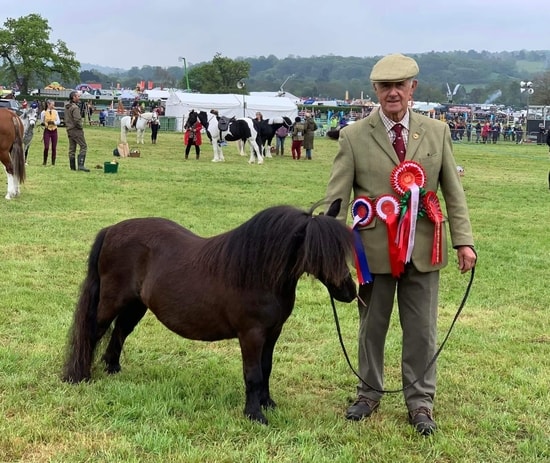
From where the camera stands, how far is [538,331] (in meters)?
5.79

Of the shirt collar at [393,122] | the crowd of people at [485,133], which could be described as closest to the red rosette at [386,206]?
the shirt collar at [393,122]

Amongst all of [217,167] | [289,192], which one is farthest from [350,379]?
[217,167]

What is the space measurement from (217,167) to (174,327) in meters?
16.4

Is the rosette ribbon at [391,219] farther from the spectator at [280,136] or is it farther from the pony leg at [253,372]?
the spectator at [280,136]

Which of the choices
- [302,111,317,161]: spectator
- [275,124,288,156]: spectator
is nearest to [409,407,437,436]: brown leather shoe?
[302,111,317,161]: spectator

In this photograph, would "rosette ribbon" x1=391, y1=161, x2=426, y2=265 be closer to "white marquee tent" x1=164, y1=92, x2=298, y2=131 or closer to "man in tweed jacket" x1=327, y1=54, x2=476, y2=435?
"man in tweed jacket" x1=327, y1=54, x2=476, y2=435

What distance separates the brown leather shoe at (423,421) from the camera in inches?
147

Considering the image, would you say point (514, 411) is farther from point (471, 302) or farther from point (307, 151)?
point (307, 151)

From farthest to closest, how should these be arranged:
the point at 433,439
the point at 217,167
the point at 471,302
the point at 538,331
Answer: the point at 217,167
the point at 471,302
the point at 538,331
the point at 433,439

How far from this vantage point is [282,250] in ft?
11.1

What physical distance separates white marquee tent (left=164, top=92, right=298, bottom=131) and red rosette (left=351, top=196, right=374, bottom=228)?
37.7m

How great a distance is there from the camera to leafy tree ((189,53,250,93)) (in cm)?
9875

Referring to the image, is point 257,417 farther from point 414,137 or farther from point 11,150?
→ point 11,150

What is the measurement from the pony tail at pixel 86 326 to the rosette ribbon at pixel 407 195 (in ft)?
6.61
